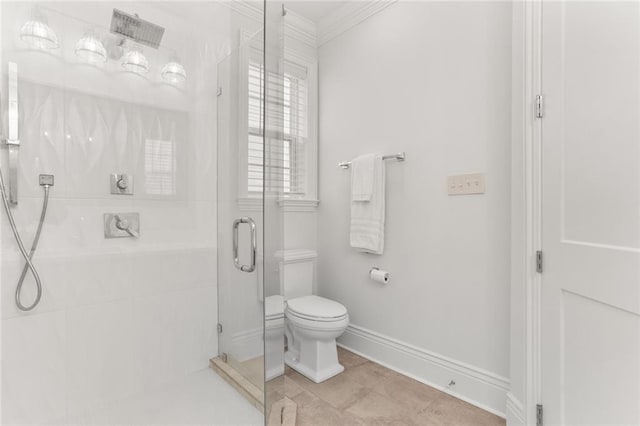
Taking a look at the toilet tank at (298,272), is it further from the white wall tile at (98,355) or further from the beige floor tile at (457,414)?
the beige floor tile at (457,414)

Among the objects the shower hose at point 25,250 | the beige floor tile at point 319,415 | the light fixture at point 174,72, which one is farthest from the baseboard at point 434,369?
the light fixture at point 174,72

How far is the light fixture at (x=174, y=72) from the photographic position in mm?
1723

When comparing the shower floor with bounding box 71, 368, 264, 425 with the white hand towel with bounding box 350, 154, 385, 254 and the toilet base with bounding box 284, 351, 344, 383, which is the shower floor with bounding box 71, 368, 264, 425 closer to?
the toilet base with bounding box 284, 351, 344, 383

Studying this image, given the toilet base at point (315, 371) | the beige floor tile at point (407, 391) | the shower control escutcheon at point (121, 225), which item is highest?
the shower control escutcheon at point (121, 225)

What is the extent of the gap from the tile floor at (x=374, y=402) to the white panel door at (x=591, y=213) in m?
0.44

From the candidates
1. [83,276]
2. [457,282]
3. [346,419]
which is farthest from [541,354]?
[83,276]

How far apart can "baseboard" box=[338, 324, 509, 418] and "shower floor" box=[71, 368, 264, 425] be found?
94 centimetres

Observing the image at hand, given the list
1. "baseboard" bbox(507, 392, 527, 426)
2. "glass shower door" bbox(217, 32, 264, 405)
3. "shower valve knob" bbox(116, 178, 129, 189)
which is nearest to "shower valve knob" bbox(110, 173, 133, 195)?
"shower valve knob" bbox(116, 178, 129, 189)

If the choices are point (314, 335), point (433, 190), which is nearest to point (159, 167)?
point (314, 335)

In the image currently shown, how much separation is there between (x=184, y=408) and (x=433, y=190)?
1732mm

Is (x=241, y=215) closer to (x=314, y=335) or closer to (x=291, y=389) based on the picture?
(x=314, y=335)

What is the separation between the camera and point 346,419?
1.49 meters

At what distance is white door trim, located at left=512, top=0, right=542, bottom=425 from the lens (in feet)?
4.14

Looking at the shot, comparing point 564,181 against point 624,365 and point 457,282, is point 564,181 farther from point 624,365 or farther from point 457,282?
point 457,282
